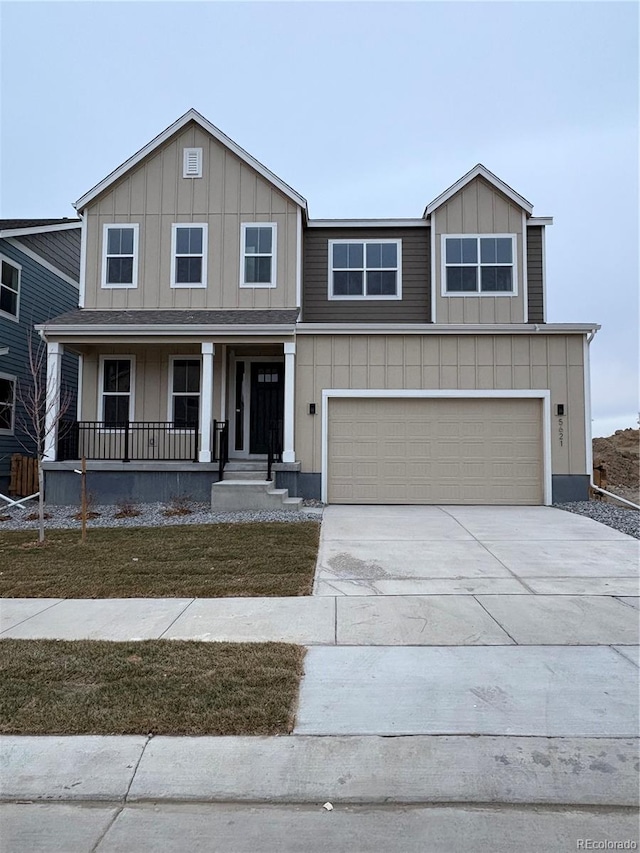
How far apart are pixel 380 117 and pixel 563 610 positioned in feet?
68.9

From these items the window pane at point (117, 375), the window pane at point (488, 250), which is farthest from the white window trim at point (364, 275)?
the window pane at point (117, 375)

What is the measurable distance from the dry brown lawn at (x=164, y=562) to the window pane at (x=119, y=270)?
7273mm

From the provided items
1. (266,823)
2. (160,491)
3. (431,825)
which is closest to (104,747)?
(266,823)

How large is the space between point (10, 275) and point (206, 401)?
795cm

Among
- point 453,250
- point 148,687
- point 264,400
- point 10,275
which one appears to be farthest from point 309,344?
point 148,687

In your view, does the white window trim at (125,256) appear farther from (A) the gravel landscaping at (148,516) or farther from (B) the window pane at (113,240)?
(A) the gravel landscaping at (148,516)

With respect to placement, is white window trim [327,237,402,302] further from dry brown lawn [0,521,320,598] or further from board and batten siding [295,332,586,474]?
dry brown lawn [0,521,320,598]

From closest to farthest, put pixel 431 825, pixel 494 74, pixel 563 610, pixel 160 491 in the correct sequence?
pixel 431 825 < pixel 563 610 < pixel 160 491 < pixel 494 74

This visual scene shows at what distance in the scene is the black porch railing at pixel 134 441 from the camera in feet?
42.5

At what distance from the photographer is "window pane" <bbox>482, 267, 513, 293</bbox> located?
1376 centimetres

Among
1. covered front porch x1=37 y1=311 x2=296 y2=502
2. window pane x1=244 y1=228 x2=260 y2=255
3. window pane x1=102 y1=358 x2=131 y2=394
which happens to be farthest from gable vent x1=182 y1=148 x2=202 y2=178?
window pane x1=102 y1=358 x2=131 y2=394

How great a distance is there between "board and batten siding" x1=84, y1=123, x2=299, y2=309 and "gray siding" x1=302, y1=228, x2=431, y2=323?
938 millimetres

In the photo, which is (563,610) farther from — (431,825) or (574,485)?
(574,485)

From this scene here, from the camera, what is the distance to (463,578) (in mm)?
6285
